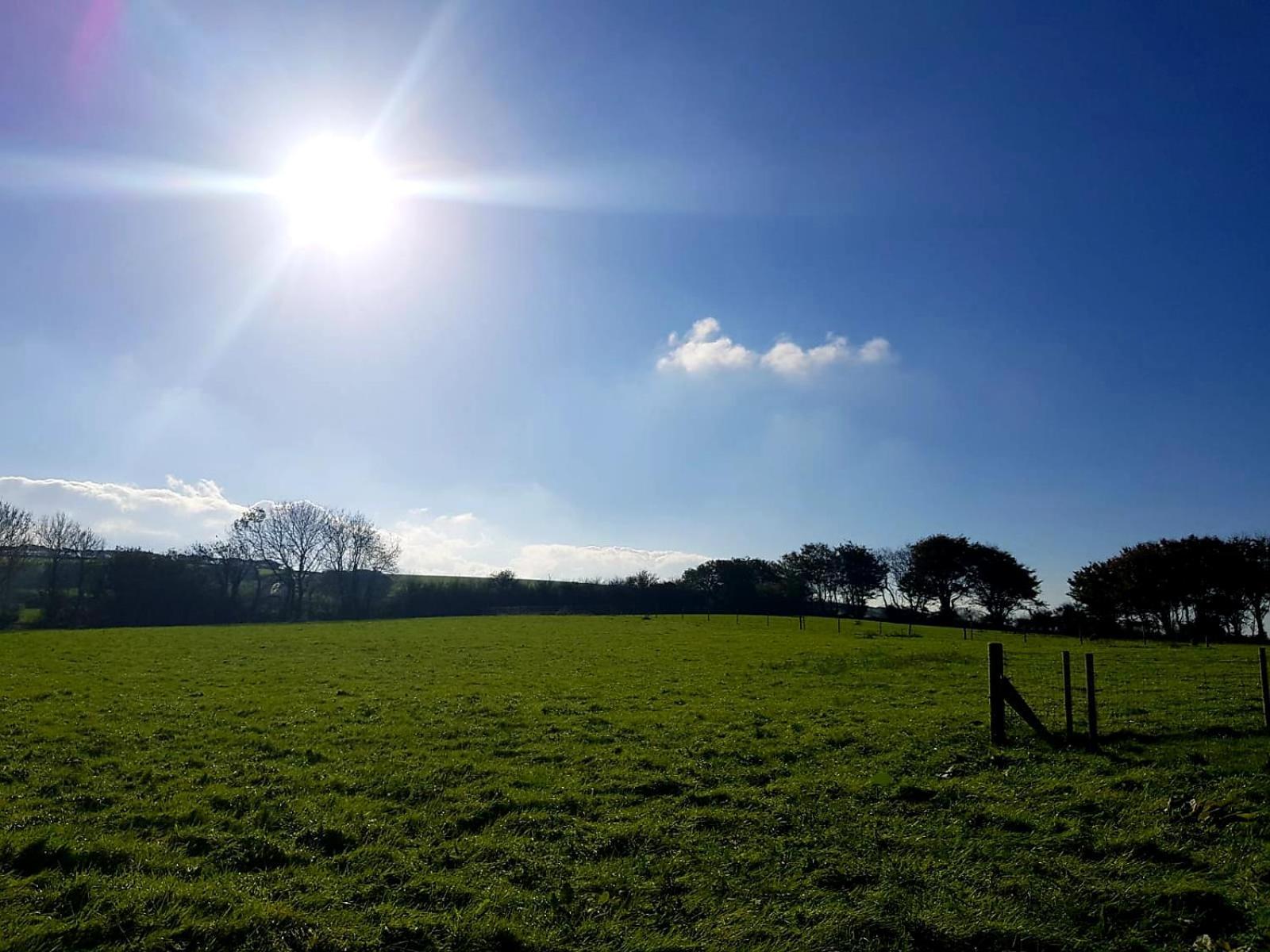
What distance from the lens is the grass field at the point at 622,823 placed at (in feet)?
21.3

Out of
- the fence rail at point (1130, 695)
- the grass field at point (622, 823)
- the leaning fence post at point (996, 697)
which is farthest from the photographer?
the fence rail at point (1130, 695)

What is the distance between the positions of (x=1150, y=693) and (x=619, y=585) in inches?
3553

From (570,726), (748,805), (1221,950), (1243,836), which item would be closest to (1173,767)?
(1243,836)

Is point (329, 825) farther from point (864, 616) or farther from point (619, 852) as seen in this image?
point (864, 616)

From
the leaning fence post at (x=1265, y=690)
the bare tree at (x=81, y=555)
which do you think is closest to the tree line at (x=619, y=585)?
the bare tree at (x=81, y=555)

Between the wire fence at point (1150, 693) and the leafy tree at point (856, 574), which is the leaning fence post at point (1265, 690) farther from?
the leafy tree at point (856, 574)

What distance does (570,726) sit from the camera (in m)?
16.0

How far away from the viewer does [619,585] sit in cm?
10756

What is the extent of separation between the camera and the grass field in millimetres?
6492

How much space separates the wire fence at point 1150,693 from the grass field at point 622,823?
8.6 inches

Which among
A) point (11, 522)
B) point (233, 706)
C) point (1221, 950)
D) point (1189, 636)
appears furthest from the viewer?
point (11, 522)


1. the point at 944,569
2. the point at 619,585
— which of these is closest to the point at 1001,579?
the point at 944,569

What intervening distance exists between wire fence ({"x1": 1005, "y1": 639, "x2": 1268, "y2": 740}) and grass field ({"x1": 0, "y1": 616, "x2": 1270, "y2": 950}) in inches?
8.6

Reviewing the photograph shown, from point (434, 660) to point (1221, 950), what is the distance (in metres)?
29.3
